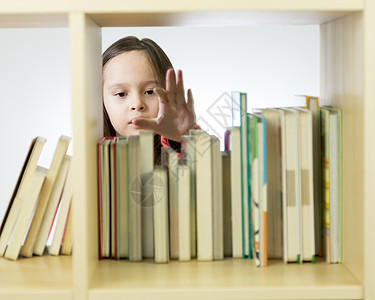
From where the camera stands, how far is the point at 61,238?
1401 mm

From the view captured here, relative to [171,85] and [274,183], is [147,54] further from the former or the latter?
[274,183]

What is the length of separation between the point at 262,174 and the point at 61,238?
52 centimetres

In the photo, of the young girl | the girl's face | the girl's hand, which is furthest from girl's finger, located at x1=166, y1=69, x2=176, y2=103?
the girl's face

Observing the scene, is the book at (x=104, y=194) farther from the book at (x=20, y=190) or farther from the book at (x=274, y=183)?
the book at (x=274, y=183)

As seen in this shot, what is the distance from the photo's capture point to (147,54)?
9.78 ft

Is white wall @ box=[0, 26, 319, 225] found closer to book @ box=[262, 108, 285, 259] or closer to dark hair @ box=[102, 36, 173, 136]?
dark hair @ box=[102, 36, 173, 136]

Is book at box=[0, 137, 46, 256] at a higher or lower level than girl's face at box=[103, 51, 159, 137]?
lower

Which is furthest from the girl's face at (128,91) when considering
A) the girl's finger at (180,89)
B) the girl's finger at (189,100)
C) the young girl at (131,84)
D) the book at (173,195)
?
the book at (173,195)

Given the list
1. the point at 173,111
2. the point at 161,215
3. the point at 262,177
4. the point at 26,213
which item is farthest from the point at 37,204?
the point at 173,111

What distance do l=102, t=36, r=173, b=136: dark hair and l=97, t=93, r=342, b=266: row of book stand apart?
5.26 ft

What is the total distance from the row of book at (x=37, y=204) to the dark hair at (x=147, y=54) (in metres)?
1.50

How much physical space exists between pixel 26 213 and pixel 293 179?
611mm

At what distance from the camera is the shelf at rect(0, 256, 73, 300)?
3.75 ft

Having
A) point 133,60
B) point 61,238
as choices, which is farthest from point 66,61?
point 61,238
